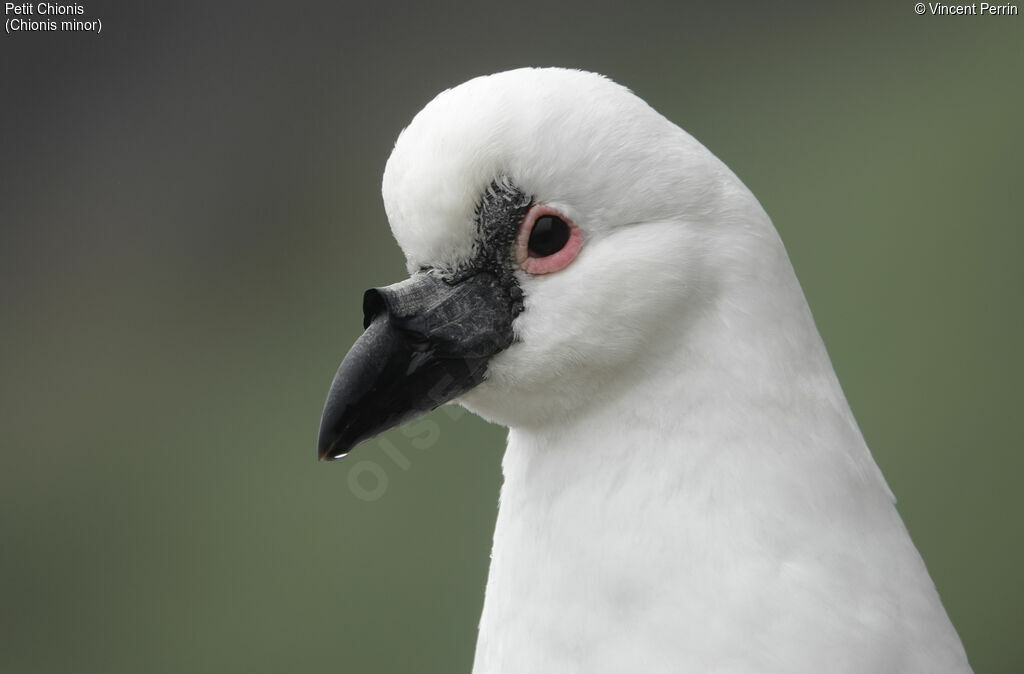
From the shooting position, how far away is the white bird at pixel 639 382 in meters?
1.16

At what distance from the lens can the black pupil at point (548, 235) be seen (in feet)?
3.91

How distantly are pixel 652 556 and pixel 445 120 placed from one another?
489mm

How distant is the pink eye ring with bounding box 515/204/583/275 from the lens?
3.90 ft

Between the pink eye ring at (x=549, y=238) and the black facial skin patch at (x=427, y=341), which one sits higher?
the pink eye ring at (x=549, y=238)

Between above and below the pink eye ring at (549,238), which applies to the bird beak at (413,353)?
below

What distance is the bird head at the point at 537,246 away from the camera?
1.17 metres

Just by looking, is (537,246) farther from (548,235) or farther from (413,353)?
(413,353)

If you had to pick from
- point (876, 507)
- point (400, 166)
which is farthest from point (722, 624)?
point (400, 166)

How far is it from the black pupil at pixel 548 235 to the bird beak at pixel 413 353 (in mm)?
61

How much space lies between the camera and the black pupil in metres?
1.19

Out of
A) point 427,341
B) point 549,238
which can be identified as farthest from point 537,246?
point 427,341

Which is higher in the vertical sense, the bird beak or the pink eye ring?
the pink eye ring

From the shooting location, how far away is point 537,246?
3.93ft

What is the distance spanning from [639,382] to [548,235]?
0.18 metres
